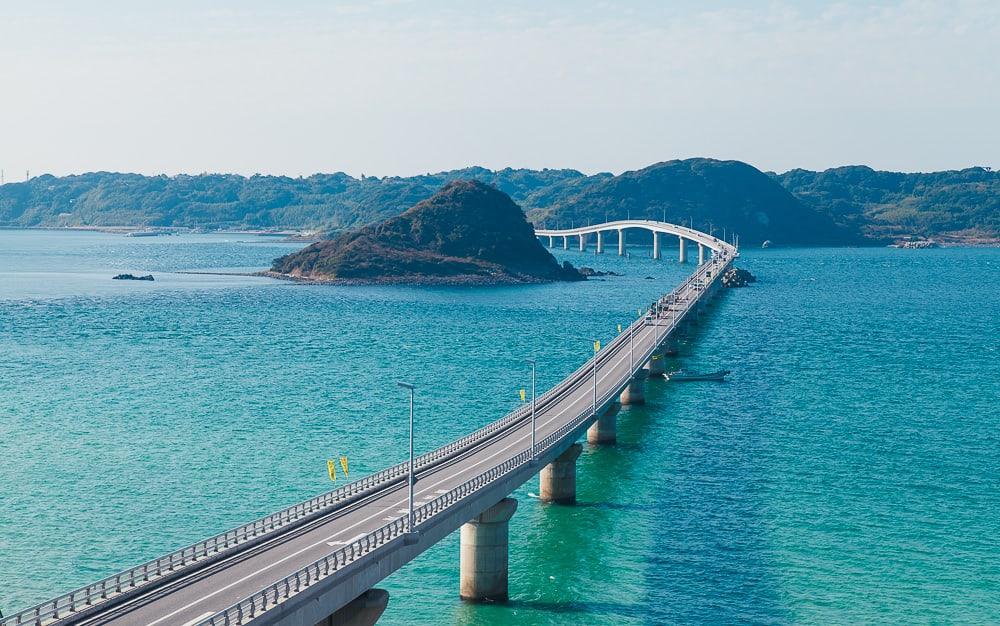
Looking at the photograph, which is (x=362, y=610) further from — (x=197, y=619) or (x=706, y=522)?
(x=706, y=522)

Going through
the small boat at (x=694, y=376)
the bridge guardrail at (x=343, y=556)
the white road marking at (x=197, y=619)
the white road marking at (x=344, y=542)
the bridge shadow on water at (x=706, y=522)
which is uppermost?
the bridge guardrail at (x=343, y=556)

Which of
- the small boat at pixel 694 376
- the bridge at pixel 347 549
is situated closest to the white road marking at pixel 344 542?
the bridge at pixel 347 549

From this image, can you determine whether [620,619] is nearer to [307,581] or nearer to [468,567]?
[468,567]

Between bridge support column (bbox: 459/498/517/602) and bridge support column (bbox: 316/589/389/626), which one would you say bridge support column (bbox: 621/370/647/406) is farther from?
bridge support column (bbox: 316/589/389/626)

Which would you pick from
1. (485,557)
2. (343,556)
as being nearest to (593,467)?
(485,557)

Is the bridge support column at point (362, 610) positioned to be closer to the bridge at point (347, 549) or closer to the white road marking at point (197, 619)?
the bridge at point (347, 549)
